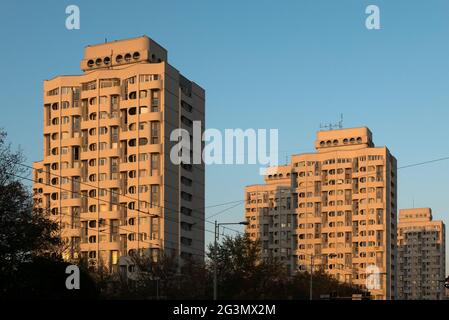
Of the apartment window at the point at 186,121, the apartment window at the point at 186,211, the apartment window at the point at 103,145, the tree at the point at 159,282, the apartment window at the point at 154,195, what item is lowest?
the tree at the point at 159,282

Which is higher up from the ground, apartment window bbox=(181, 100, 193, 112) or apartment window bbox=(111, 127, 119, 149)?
apartment window bbox=(181, 100, 193, 112)

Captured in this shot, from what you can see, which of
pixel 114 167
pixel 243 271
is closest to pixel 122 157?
pixel 114 167

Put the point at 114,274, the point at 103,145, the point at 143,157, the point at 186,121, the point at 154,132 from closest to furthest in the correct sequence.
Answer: the point at 114,274 → the point at 143,157 → the point at 154,132 → the point at 103,145 → the point at 186,121

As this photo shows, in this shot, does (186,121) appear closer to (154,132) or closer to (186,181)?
(154,132)

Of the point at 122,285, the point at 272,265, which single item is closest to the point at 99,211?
the point at 122,285

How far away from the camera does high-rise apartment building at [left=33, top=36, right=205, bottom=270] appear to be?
146 metres

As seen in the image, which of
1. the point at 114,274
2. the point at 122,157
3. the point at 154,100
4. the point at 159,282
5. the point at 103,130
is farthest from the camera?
the point at 103,130

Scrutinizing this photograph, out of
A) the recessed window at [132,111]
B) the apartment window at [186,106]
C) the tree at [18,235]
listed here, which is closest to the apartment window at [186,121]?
the apartment window at [186,106]

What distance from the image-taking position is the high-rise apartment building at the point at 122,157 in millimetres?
146125

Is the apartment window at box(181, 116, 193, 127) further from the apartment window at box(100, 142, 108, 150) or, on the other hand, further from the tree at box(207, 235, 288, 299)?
the tree at box(207, 235, 288, 299)

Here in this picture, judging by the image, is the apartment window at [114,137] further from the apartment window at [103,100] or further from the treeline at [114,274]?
the treeline at [114,274]

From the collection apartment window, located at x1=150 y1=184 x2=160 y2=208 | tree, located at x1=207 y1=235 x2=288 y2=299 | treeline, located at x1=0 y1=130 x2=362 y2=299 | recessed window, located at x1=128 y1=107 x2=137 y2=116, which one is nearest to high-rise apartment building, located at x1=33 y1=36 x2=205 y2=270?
recessed window, located at x1=128 y1=107 x2=137 y2=116

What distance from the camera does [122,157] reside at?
152m
